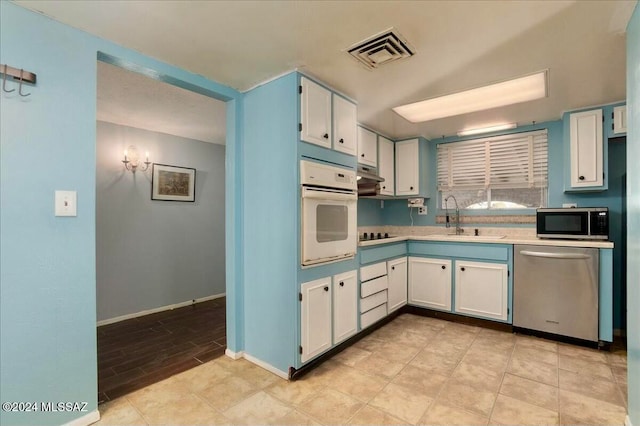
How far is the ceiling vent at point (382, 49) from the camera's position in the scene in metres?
1.81

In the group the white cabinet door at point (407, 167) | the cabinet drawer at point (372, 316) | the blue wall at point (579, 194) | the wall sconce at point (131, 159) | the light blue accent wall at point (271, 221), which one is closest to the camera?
the light blue accent wall at point (271, 221)

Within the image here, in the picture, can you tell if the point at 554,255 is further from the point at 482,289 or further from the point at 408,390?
the point at 408,390

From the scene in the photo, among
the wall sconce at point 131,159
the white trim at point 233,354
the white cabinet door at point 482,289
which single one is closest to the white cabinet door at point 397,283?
the white cabinet door at point 482,289

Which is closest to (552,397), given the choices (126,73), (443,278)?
(443,278)

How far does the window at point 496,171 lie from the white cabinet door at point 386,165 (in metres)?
0.70

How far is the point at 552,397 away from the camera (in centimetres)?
199

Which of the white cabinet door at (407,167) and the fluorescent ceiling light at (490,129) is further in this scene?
the white cabinet door at (407,167)

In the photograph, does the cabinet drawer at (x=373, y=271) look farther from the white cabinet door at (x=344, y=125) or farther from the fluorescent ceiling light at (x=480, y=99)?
the fluorescent ceiling light at (x=480, y=99)

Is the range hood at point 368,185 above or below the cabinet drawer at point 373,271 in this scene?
above

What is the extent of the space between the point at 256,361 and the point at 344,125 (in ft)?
7.01

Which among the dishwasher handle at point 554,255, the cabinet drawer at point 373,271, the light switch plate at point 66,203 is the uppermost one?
the light switch plate at point 66,203

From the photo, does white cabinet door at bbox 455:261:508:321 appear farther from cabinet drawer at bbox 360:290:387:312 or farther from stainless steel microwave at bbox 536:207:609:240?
cabinet drawer at bbox 360:290:387:312

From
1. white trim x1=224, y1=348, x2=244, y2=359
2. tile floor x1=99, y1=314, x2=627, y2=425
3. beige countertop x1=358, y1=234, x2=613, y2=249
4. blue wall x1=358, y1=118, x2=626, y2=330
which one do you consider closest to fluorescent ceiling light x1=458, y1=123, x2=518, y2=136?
blue wall x1=358, y1=118, x2=626, y2=330

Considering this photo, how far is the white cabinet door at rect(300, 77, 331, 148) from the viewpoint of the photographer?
2.26m
